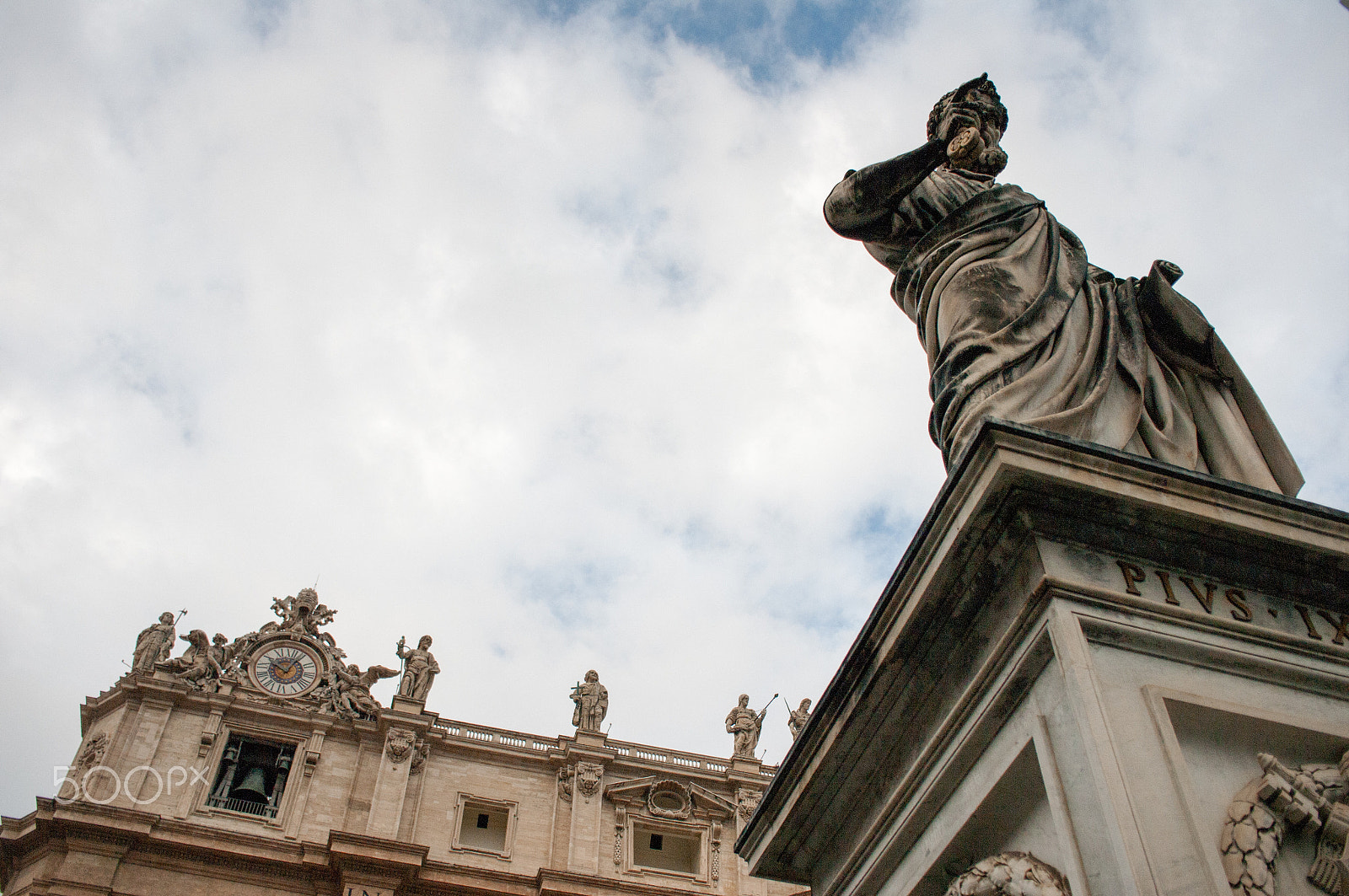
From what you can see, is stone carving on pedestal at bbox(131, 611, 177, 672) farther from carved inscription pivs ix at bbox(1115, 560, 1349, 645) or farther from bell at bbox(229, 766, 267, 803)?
carved inscription pivs ix at bbox(1115, 560, 1349, 645)

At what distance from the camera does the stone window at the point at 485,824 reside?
1038 inches

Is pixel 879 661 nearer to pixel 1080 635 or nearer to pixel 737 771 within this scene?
pixel 1080 635

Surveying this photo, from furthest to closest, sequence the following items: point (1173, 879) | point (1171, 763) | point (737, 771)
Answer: point (737, 771) → point (1171, 763) → point (1173, 879)

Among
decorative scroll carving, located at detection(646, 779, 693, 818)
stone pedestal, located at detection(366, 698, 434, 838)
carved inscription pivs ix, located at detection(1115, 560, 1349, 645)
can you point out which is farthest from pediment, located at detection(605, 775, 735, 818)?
carved inscription pivs ix, located at detection(1115, 560, 1349, 645)

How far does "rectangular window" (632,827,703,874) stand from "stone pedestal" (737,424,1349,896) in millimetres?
23851

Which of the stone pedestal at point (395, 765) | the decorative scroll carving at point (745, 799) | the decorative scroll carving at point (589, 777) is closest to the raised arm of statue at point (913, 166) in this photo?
the stone pedestal at point (395, 765)

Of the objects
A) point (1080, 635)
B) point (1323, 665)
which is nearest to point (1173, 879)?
point (1080, 635)

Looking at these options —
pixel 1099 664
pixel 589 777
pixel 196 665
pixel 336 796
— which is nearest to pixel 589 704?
pixel 589 777

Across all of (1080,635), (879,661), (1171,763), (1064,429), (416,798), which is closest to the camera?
(1171,763)

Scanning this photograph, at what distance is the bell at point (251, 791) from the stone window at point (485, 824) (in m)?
4.34

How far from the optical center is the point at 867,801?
16.7 ft

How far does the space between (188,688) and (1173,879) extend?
26.8 m

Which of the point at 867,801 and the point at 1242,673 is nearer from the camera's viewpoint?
the point at 1242,673

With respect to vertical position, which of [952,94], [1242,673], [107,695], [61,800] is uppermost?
[107,695]
